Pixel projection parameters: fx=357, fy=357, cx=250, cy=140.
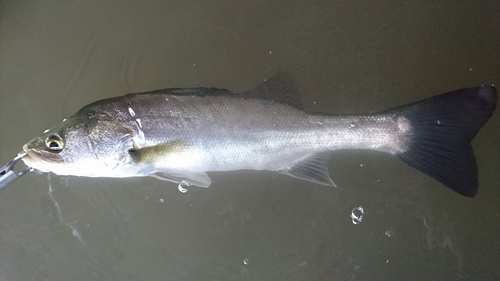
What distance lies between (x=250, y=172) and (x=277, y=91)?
2.10 ft

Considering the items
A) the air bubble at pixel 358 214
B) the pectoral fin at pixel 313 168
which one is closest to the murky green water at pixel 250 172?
the air bubble at pixel 358 214

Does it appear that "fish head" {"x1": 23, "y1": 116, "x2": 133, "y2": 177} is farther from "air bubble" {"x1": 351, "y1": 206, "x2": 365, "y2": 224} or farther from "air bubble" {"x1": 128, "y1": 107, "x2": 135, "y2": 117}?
"air bubble" {"x1": 351, "y1": 206, "x2": 365, "y2": 224}

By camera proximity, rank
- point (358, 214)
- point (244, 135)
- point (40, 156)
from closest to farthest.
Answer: point (40, 156) < point (244, 135) < point (358, 214)

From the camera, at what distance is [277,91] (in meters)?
1.69

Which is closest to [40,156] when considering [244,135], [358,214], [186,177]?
[186,177]

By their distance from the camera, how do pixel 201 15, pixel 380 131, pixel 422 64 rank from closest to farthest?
pixel 380 131 → pixel 422 64 → pixel 201 15

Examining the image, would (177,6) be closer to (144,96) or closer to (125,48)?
(125,48)

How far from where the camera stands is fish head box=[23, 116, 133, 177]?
158 centimetres

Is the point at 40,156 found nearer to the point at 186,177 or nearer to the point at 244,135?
the point at 186,177

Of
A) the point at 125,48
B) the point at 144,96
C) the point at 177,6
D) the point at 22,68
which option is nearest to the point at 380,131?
the point at 144,96

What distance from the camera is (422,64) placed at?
6.77 ft

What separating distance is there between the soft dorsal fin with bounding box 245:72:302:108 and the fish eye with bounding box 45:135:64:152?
86cm

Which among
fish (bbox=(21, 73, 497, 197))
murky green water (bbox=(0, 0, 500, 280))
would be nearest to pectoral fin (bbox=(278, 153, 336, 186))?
fish (bbox=(21, 73, 497, 197))

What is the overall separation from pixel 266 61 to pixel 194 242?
118 centimetres
